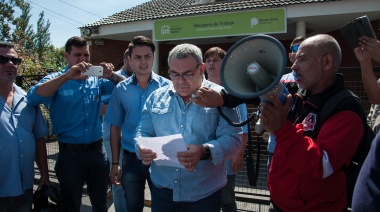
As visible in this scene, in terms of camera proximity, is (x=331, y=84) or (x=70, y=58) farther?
(x=70, y=58)

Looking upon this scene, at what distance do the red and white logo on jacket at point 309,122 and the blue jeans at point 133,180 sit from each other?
156cm

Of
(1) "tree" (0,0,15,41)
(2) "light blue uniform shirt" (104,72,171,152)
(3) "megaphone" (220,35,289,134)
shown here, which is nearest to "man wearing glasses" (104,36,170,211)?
(2) "light blue uniform shirt" (104,72,171,152)

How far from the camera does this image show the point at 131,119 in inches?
116

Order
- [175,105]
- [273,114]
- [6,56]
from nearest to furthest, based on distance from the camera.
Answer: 1. [273,114]
2. [175,105]
3. [6,56]

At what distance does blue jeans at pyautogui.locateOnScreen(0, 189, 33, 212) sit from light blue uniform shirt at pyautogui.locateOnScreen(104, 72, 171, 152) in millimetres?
900

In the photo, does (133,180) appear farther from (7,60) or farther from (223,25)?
(223,25)

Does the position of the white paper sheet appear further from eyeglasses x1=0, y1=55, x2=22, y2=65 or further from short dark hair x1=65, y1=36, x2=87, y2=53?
short dark hair x1=65, y1=36, x2=87, y2=53

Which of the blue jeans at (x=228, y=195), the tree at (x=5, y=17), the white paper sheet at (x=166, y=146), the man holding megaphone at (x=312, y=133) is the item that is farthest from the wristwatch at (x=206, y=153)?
the tree at (x=5, y=17)

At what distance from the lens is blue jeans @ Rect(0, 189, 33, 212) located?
2.60 meters

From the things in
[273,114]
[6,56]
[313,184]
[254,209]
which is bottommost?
[254,209]

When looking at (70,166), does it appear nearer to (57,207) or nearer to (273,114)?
(57,207)

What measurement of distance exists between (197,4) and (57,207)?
9.65 meters

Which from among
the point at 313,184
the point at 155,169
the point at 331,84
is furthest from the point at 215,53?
the point at 313,184

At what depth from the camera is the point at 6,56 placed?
274 cm
